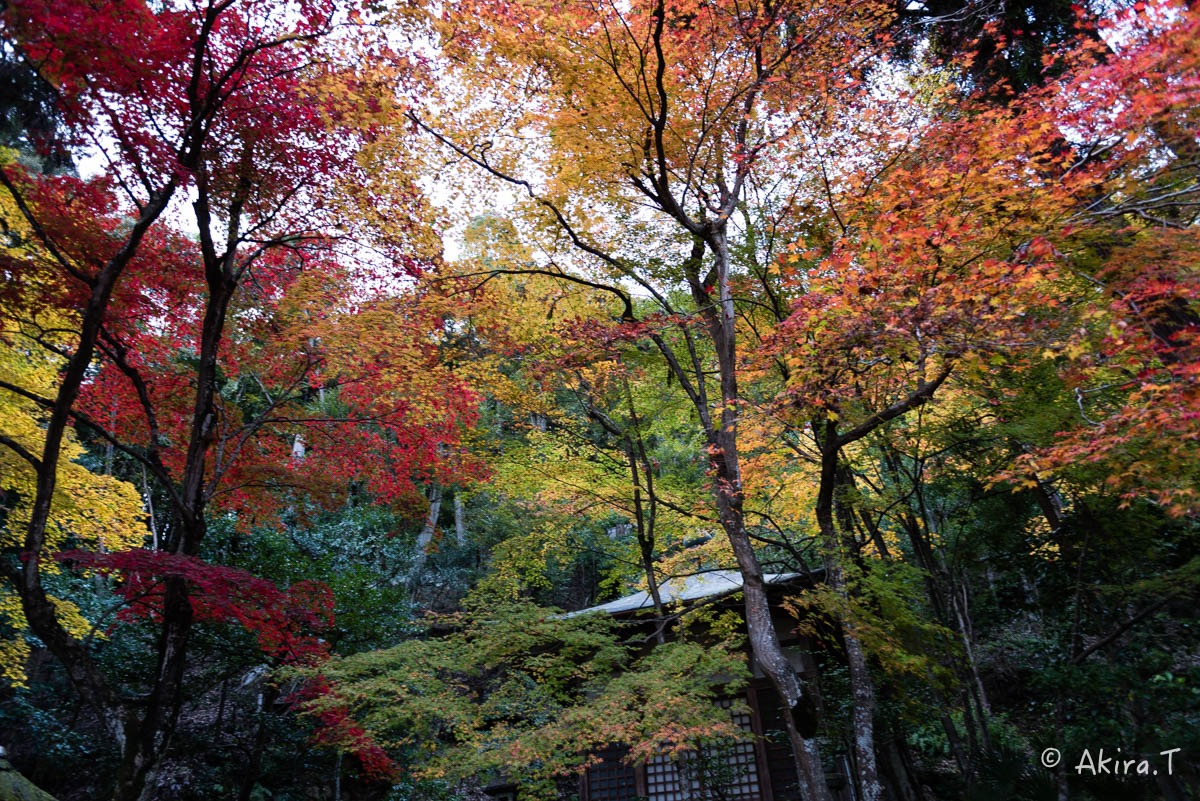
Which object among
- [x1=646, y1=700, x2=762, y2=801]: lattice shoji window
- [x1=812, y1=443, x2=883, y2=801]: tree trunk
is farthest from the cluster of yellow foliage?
[x1=812, y1=443, x2=883, y2=801]: tree trunk

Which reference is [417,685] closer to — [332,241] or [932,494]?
[332,241]

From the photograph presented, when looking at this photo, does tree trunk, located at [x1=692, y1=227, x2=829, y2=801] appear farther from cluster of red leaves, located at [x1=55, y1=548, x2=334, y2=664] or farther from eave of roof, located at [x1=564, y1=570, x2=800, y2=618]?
cluster of red leaves, located at [x1=55, y1=548, x2=334, y2=664]

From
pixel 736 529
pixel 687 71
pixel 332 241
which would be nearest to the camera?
pixel 736 529

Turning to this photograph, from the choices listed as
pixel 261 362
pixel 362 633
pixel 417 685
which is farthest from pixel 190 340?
pixel 417 685

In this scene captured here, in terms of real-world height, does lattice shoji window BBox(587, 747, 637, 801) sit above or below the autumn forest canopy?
below

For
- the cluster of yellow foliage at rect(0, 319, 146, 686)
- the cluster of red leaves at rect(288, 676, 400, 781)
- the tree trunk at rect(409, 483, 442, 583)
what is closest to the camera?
the cluster of red leaves at rect(288, 676, 400, 781)

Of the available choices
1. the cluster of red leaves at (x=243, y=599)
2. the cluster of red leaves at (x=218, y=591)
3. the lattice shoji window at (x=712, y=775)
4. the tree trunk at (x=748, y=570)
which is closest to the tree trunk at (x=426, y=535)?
the cluster of red leaves at (x=243, y=599)

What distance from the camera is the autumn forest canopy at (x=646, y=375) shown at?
17.2ft

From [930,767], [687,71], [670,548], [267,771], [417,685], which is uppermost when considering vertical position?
[687,71]

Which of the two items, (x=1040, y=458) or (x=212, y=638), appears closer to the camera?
(x=1040, y=458)

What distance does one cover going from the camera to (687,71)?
7.27 meters

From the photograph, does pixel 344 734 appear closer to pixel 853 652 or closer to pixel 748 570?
pixel 748 570

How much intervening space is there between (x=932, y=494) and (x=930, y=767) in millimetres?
4797

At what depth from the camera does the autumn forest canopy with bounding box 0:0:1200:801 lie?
5.23 metres
